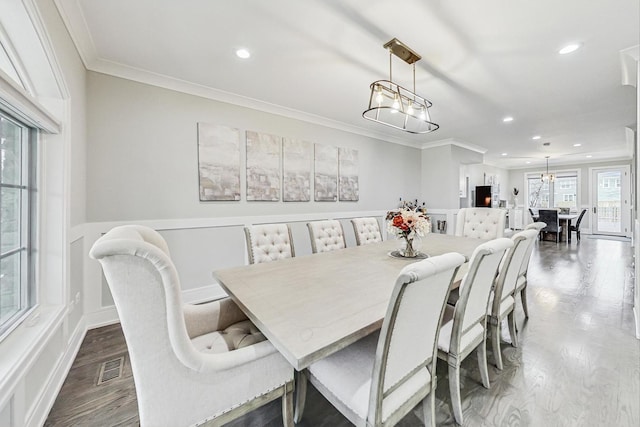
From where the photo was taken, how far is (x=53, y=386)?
63.6 inches

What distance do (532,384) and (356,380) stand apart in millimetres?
1461

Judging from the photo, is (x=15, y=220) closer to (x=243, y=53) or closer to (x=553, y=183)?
(x=243, y=53)

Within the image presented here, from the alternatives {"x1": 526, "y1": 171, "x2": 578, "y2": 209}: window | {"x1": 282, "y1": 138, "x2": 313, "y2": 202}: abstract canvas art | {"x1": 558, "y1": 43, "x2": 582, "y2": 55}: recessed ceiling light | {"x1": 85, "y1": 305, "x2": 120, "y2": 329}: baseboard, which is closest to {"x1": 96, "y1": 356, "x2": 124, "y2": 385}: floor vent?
{"x1": 85, "y1": 305, "x2": 120, "y2": 329}: baseboard

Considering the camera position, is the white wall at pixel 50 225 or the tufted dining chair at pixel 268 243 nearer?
the white wall at pixel 50 225

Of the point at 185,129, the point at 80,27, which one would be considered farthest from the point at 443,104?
the point at 80,27

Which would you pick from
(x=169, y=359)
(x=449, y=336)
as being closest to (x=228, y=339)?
(x=169, y=359)

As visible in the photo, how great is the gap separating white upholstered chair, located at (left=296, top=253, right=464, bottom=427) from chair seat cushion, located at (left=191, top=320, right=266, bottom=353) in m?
0.34

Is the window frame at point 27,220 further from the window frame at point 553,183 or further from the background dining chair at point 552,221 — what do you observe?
the window frame at point 553,183

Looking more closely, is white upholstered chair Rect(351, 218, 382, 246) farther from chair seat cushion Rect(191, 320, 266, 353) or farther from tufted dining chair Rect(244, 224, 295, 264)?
chair seat cushion Rect(191, 320, 266, 353)

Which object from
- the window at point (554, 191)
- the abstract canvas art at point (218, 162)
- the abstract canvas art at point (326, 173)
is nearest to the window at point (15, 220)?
the abstract canvas art at point (218, 162)

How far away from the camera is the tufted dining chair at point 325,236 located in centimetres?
269

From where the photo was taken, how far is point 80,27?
1986 millimetres

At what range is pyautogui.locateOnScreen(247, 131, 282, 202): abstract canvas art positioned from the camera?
3.46 metres

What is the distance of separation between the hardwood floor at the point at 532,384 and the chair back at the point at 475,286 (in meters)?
0.51
